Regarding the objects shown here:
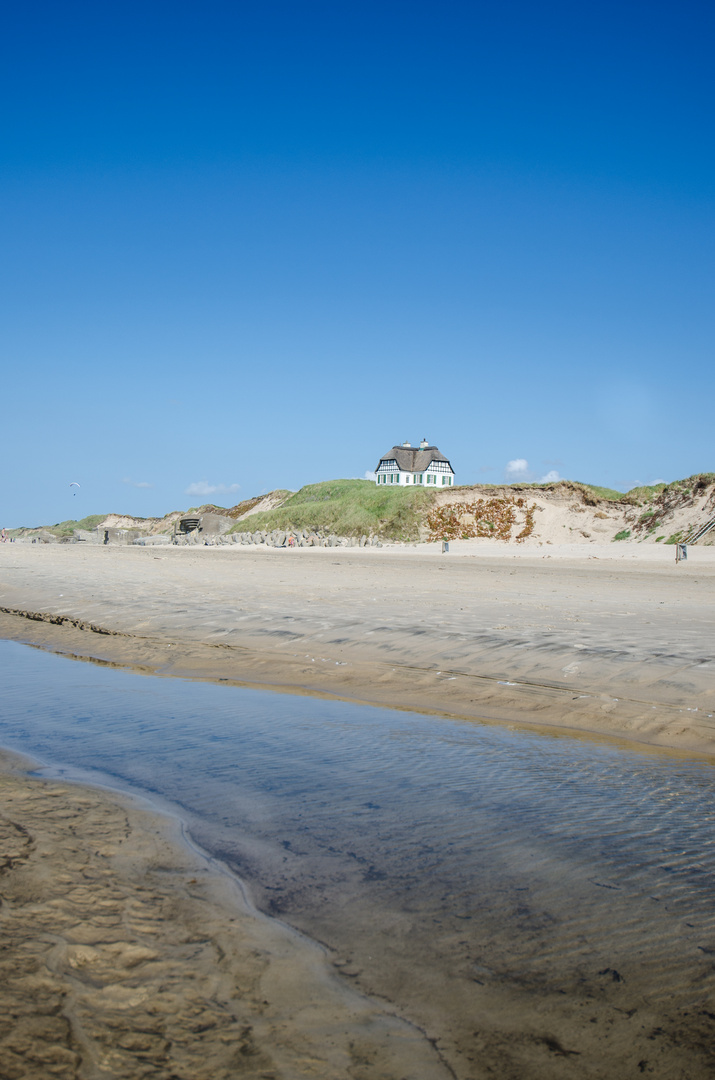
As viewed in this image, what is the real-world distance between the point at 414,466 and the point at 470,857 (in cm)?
9610

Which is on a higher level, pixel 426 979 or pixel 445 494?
pixel 445 494

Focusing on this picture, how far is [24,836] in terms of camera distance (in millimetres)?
3340

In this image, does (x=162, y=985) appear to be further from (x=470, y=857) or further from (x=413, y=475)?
(x=413, y=475)

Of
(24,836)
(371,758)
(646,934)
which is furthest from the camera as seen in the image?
(371,758)

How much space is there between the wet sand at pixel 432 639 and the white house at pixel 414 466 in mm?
81452

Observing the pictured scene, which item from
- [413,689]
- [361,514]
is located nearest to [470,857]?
[413,689]

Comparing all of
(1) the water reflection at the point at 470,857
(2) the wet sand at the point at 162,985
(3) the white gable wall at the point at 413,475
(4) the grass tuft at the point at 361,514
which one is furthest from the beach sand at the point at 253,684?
(3) the white gable wall at the point at 413,475

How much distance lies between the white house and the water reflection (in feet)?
300

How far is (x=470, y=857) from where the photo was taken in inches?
133

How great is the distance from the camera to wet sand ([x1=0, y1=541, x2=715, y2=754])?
6270 millimetres

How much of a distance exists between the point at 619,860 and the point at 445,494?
40888 millimetres

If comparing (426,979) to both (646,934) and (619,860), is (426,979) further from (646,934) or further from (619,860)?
(619,860)

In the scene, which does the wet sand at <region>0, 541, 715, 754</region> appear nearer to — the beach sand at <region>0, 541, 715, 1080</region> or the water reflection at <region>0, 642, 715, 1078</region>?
the beach sand at <region>0, 541, 715, 1080</region>

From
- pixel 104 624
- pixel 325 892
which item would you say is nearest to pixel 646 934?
pixel 325 892
